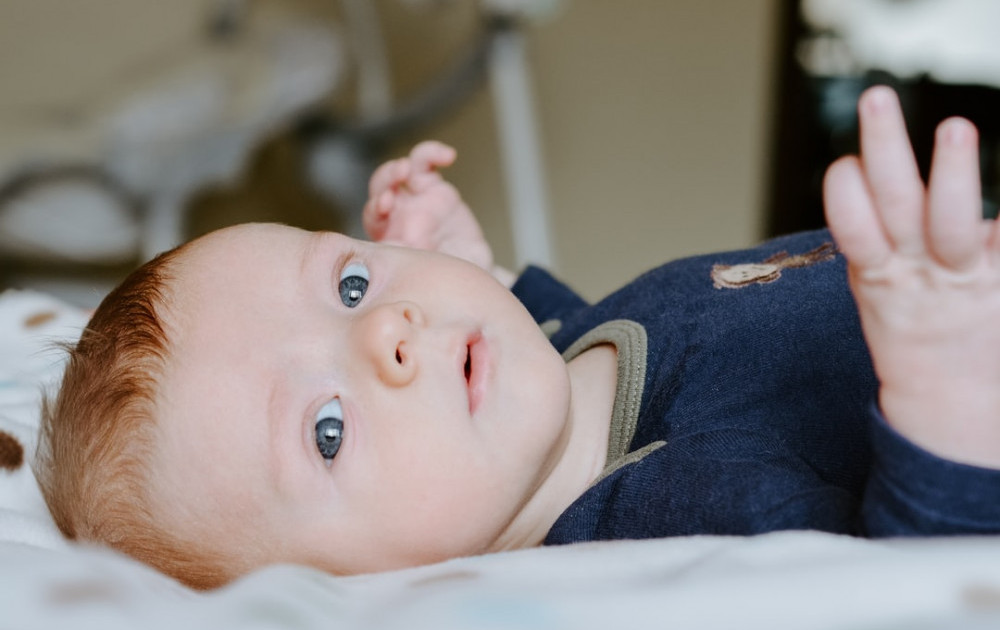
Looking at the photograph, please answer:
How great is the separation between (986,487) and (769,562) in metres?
0.14

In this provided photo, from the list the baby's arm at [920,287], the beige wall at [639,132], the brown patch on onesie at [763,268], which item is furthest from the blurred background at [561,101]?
the baby's arm at [920,287]

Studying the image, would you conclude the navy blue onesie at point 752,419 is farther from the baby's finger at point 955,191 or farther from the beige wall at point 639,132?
the beige wall at point 639,132

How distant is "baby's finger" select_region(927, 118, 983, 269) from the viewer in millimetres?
476

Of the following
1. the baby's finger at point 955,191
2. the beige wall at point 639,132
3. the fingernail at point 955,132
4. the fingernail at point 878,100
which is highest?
the fingernail at point 878,100

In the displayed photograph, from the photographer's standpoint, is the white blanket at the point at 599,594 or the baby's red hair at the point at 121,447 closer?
the white blanket at the point at 599,594

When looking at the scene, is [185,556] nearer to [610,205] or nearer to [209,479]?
[209,479]

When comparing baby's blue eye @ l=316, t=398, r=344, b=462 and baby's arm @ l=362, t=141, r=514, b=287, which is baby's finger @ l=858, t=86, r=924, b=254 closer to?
baby's blue eye @ l=316, t=398, r=344, b=462

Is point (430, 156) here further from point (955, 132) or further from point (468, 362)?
point (955, 132)

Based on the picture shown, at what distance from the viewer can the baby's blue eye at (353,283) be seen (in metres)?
0.76

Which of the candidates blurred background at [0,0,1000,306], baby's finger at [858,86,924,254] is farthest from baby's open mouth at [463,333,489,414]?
blurred background at [0,0,1000,306]

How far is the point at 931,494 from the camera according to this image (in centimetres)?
52

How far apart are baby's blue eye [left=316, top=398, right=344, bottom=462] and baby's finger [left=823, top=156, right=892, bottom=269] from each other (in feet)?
1.18

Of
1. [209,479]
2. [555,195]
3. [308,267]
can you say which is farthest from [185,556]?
[555,195]

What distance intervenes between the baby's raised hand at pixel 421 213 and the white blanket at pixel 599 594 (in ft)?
1.91
